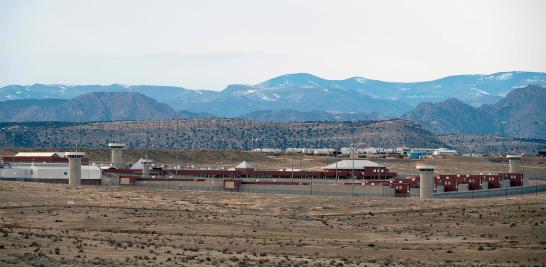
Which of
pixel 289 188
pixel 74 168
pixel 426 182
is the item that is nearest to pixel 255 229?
pixel 426 182

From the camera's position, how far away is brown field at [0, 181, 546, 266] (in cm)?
6725

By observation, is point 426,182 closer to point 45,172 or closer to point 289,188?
point 289,188

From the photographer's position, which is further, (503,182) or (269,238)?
(503,182)

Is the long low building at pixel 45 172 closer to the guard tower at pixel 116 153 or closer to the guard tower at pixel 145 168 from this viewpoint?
the guard tower at pixel 145 168

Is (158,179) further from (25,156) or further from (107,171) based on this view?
(25,156)

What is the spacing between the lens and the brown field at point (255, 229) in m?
67.2

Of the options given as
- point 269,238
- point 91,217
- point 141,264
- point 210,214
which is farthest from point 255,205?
Answer: point 141,264

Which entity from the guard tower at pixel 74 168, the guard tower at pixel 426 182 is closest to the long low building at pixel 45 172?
the guard tower at pixel 74 168

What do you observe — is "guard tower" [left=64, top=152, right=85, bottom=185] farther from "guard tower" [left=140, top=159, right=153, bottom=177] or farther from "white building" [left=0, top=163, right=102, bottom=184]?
"guard tower" [left=140, top=159, right=153, bottom=177]

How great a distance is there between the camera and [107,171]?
16825cm

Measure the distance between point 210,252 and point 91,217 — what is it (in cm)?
2761

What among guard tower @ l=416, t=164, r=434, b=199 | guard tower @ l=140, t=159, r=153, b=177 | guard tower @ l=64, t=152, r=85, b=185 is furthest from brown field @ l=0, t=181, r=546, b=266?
guard tower @ l=140, t=159, r=153, b=177

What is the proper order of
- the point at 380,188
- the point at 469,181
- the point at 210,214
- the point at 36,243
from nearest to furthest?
the point at 36,243 < the point at 210,214 < the point at 380,188 < the point at 469,181

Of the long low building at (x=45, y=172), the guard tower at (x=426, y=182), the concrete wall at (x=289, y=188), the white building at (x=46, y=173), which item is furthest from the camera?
the white building at (x=46, y=173)
